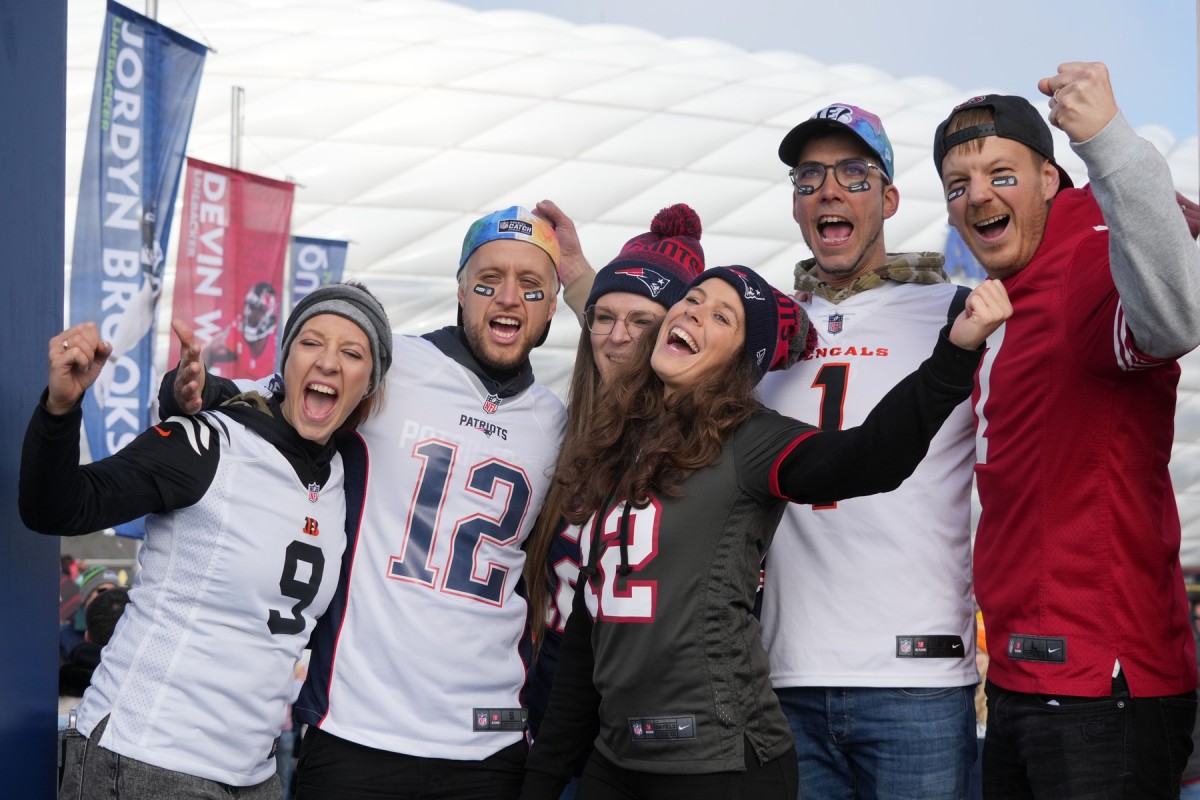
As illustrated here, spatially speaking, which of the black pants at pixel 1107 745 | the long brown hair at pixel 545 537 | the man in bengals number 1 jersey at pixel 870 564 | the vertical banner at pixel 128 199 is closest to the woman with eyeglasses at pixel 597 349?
the long brown hair at pixel 545 537

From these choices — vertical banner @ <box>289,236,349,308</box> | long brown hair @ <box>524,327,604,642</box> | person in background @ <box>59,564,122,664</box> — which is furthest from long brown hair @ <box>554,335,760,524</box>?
vertical banner @ <box>289,236,349,308</box>

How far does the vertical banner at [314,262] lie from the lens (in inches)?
617

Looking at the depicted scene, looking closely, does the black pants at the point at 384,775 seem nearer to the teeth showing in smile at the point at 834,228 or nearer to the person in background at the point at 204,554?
the person in background at the point at 204,554

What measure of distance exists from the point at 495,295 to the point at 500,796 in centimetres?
144

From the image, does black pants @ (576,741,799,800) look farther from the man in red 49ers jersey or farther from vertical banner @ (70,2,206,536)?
vertical banner @ (70,2,206,536)

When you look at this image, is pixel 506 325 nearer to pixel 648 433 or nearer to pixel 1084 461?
pixel 648 433

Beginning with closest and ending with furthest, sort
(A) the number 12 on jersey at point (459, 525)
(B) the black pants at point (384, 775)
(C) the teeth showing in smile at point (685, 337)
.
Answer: (C) the teeth showing in smile at point (685, 337)
(B) the black pants at point (384, 775)
(A) the number 12 on jersey at point (459, 525)

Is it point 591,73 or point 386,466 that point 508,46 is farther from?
point 386,466

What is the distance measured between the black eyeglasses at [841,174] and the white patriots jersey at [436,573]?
109 cm

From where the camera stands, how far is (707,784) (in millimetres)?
2475

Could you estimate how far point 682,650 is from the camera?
2.55 m

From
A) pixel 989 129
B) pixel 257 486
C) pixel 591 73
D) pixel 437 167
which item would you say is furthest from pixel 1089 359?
pixel 591 73

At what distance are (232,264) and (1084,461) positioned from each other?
11177 millimetres

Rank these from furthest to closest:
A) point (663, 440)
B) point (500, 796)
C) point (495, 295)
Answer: point (495, 295)
point (500, 796)
point (663, 440)
